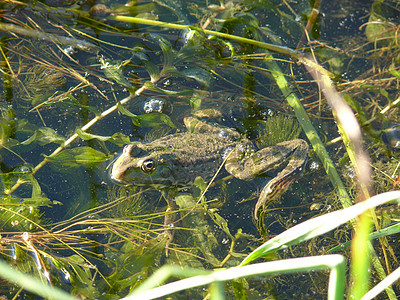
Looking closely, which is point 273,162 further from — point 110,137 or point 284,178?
point 110,137

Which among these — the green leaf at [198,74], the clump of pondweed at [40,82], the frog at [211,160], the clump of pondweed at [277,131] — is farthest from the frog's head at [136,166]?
the clump of pondweed at [277,131]

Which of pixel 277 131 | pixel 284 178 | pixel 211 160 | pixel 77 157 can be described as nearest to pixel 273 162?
pixel 284 178

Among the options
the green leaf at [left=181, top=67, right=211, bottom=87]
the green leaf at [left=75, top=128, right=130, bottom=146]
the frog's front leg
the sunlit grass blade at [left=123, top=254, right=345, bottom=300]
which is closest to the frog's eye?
the green leaf at [left=75, top=128, right=130, bottom=146]

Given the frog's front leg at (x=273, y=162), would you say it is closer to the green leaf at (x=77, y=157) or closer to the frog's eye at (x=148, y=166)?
the frog's eye at (x=148, y=166)

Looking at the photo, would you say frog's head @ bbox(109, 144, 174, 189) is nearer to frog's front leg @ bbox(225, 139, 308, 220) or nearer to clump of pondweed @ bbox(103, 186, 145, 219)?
clump of pondweed @ bbox(103, 186, 145, 219)

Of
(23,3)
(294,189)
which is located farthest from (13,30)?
(294,189)

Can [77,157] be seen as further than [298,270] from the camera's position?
Yes
